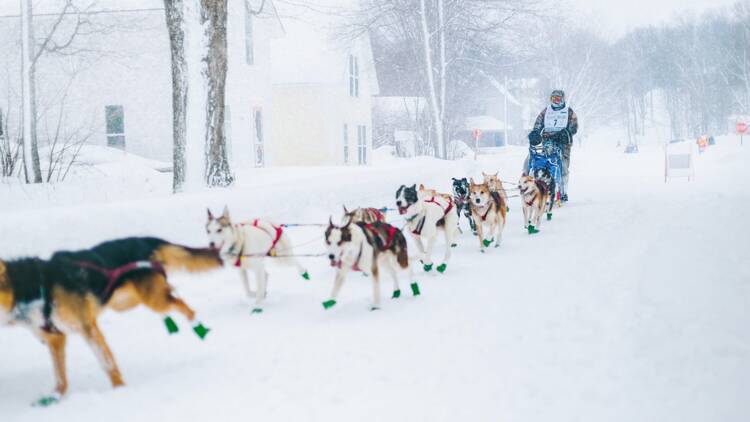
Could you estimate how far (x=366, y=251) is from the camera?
244 inches

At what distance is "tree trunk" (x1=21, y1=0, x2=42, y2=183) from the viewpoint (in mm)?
16312

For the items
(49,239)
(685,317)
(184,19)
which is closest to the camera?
(685,317)

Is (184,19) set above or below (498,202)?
above

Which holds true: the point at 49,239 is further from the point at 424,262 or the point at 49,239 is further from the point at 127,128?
the point at 127,128

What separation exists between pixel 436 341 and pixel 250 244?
2.12 metres

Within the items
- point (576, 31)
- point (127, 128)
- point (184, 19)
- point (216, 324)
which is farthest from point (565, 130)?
point (576, 31)

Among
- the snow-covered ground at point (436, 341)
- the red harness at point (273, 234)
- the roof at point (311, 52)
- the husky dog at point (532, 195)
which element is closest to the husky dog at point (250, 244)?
the red harness at point (273, 234)

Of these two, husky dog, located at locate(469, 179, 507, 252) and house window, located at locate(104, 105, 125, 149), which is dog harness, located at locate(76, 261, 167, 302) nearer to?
husky dog, located at locate(469, 179, 507, 252)

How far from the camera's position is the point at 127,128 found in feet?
74.5

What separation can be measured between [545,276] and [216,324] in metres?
3.68

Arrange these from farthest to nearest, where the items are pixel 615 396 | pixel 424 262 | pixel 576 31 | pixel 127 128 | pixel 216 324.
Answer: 1. pixel 576 31
2. pixel 127 128
3. pixel 424 262
4. pixel 216 324
5. pixel 615 396

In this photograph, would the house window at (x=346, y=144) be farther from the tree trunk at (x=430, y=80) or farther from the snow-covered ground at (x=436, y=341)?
the snow-covered ground at (x=436, y=341)

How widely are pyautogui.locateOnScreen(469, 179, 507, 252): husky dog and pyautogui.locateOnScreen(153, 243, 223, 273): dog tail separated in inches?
204

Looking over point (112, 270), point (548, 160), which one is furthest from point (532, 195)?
point (112, 270)
